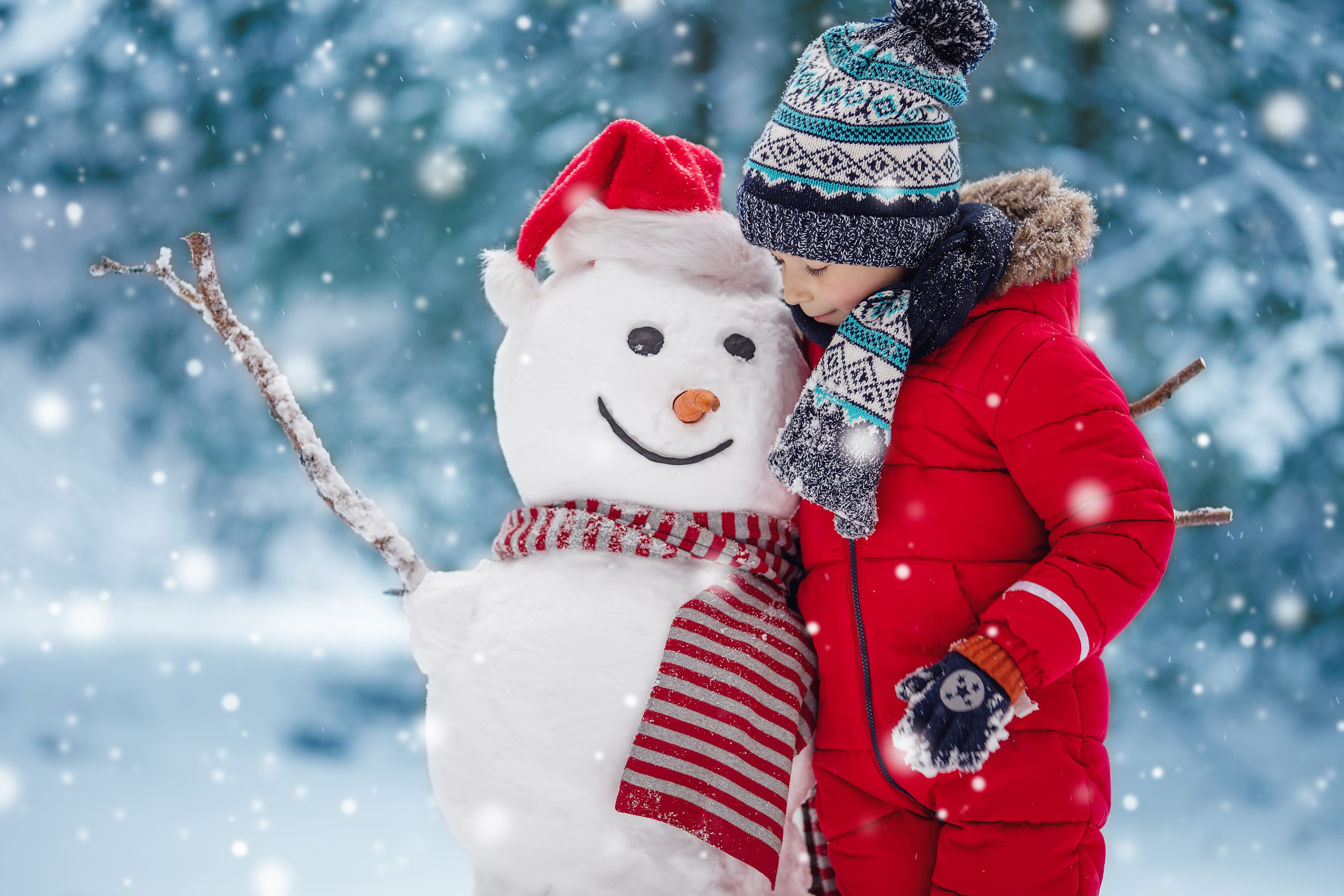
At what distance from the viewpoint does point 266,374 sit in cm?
109

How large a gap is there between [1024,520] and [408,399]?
144 cm

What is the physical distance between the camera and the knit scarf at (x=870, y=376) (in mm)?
935

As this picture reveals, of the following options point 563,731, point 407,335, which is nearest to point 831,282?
point 563,731

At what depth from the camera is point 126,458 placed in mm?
2160

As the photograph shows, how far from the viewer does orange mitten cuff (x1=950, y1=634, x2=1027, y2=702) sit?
840mm

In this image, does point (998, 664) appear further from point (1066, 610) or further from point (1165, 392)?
point (1165, 392)

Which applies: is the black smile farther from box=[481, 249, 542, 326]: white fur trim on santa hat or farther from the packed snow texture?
box=[481, 249, 542, 326]: white fur trim on santa hat

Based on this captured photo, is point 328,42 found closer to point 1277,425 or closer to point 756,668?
point 756,668

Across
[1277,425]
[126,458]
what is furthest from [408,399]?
[1277,425]

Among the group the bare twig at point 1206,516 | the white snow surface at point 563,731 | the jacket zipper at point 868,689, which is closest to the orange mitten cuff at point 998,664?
the jacket zipper at point 868,689

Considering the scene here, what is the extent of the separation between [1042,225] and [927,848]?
0.62m

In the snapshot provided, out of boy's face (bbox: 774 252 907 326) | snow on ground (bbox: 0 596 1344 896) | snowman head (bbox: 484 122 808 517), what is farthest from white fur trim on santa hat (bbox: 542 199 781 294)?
snow on ground (bbox: 0 596 1344 896)

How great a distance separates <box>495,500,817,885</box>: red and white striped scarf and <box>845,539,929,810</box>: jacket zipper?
0.24 ft

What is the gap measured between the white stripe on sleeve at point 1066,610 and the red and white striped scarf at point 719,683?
0.26 m
